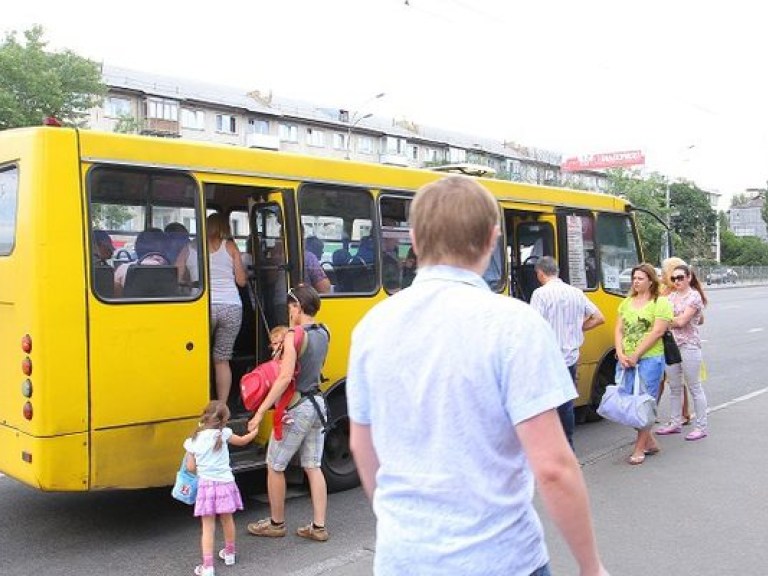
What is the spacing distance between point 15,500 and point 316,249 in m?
3.05

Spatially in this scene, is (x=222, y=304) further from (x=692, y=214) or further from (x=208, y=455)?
(x=692, y=214)

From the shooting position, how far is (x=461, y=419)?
1.97 meters

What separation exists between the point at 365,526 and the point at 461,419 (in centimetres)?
389

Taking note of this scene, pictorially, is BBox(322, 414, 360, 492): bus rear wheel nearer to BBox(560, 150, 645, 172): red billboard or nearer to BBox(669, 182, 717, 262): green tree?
BBox(560, 150, 645, 172): red billboard

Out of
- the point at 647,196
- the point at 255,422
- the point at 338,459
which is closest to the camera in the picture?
the point at 255,422

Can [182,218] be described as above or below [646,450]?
above

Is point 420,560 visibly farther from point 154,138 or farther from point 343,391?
point 343,391

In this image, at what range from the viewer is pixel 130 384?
17.0ft

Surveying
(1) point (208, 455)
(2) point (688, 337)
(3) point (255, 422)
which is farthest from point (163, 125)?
(1) point (208, 455)

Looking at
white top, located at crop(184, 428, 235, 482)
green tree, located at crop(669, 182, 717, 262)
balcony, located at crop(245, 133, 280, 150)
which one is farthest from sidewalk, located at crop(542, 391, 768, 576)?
green tree, located at crop(669, 182, 717, 262)

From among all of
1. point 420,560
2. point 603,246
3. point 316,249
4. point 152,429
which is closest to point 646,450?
point 603,246

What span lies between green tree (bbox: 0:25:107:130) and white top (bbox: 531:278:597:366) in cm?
2835

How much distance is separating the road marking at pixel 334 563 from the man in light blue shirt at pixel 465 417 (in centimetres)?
280

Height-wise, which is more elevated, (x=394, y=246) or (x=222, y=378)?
(x=394, y=246)
